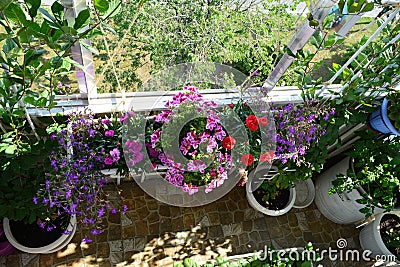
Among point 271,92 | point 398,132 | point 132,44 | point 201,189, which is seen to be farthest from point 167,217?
point 398,132

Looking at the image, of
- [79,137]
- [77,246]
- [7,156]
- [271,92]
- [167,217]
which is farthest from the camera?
[167,217]

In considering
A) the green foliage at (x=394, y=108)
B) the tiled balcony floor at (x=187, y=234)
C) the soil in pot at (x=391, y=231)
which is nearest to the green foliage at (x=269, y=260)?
the tiled balcony floor at (x=187, y=234)

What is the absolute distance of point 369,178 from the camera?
6.06ft

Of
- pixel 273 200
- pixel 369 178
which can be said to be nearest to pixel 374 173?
pixel 369 178

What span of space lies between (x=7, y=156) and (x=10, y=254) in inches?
29.7

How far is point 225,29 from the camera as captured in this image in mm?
2281

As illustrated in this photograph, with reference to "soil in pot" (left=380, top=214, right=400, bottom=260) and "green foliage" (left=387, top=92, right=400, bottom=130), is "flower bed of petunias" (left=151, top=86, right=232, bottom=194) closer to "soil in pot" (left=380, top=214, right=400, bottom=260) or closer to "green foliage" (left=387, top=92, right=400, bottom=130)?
"green foliage" (left=387, top=92, right=400, bottom=130)

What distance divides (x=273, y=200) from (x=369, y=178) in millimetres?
532

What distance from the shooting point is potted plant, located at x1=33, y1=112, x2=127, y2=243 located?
5.09ft

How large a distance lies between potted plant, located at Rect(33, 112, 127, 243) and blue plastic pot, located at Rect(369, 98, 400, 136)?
4.02ft

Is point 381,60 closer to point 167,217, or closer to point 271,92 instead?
point 271,92

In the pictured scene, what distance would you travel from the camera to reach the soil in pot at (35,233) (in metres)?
1.82

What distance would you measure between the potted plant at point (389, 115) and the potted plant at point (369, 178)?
0.35 feet

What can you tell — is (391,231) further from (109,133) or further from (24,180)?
(24,180)
